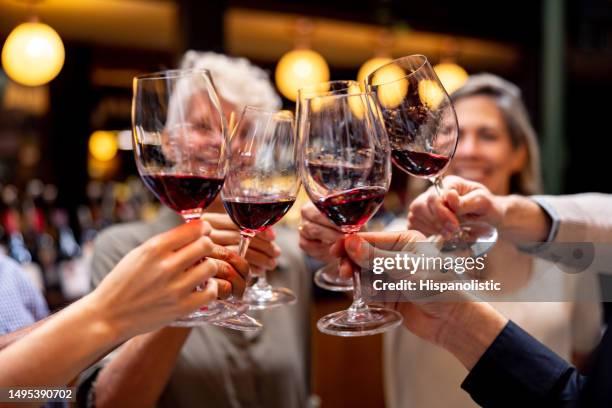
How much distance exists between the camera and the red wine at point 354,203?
797 millimetres

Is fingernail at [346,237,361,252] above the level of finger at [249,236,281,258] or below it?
above

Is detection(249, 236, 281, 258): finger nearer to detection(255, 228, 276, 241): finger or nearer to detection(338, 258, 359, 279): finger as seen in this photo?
detection(255, 228, 276, 241): finger

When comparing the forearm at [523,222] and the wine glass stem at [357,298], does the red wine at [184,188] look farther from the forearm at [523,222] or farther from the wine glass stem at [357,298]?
the forearm at [523,222]

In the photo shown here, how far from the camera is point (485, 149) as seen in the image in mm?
1873

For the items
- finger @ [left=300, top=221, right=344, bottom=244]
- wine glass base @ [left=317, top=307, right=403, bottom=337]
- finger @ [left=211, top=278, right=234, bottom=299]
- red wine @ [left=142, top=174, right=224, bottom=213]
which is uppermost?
red wine @ [left=142, top=174, right=224, bottom=213]

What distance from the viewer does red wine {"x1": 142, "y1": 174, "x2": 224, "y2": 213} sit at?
0.69 m

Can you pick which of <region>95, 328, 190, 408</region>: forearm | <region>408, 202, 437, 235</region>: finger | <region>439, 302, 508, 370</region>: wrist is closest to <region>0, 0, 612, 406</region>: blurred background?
<region>95, 328, 190, 408</region>: forearm

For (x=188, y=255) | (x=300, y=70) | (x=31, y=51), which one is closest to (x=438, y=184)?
(x=188, y=255)

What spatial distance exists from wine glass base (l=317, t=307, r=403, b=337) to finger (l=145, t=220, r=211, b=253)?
0.23 metres

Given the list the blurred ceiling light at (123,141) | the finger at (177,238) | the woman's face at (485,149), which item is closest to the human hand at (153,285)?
the finger at (177,238)

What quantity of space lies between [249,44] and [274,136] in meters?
4.84

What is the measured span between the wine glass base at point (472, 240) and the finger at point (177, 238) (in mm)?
401

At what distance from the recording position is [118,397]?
1103 millimetres

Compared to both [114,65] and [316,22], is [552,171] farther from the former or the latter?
[114,65]
